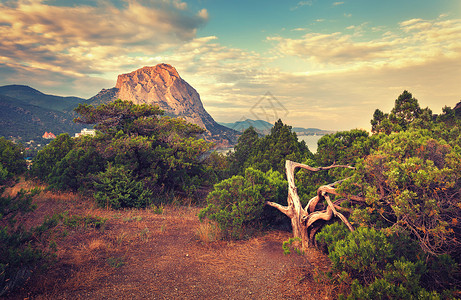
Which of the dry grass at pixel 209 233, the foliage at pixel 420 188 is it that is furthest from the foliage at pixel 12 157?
the foliage at pixel 420 188

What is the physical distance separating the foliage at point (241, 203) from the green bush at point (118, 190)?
4572mm

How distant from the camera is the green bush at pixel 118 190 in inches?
424

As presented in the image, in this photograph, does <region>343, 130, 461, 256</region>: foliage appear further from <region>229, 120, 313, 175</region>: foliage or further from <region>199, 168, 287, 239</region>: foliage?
<region>229, 120, 313, 175</region>: foliage

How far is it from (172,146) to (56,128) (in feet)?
332

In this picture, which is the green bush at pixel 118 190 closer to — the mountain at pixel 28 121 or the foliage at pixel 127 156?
the foliage at pixel 127 156

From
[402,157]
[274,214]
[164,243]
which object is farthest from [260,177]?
[402,157]

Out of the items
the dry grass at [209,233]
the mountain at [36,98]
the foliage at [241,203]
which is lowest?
the dry grass at [209,233]

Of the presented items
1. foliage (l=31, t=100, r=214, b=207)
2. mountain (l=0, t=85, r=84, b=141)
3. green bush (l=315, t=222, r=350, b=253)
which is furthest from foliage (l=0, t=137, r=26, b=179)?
mountain (l=0, t=85, r=84, b=141)

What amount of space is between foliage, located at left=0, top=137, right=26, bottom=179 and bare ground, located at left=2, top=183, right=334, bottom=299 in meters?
7.87

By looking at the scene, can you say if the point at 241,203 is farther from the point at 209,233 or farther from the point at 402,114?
the point at 402,114

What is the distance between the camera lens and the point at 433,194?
14.3 ft

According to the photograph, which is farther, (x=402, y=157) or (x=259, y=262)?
(x=259, y=262)

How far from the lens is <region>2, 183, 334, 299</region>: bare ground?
14.8ft

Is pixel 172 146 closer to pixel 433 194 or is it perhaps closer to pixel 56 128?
pixel 433 194
